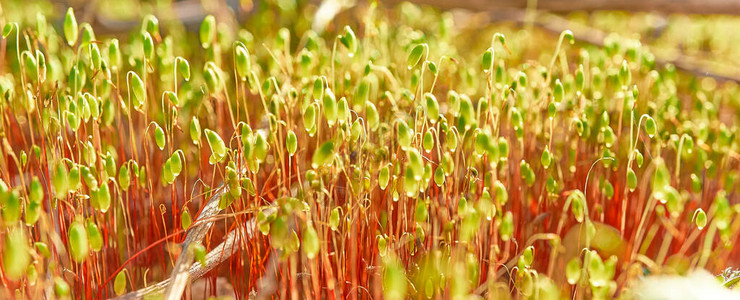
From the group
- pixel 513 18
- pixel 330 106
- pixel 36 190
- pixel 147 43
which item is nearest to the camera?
pixel 36 190

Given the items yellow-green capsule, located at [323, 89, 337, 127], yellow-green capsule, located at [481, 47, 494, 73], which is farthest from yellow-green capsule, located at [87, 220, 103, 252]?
yellow-green capsule, located at [481, 47, 494, 73]

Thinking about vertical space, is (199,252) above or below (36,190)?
below

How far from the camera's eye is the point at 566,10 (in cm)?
194

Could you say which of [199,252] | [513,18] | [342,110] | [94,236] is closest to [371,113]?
[342,110]

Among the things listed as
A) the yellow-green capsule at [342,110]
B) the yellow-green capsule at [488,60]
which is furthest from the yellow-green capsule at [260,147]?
the yellow-green capsule at [488,60]

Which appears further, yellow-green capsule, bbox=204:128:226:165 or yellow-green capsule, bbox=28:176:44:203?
yellow-green capsule, bbox=204:128:226:165

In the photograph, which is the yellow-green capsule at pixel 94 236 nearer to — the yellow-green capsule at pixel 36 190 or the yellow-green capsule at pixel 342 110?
the yellow-green capsule at pixel 36 190

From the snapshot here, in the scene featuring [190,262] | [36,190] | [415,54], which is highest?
[415,54]

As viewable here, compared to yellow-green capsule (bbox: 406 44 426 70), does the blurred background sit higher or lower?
lower

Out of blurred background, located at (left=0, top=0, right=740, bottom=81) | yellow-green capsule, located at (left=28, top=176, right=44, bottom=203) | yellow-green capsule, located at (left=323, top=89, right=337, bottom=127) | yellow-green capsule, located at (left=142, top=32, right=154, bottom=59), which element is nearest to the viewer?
yellow-green capsule, located at (left=28, top=176, right=44, bottom=203)

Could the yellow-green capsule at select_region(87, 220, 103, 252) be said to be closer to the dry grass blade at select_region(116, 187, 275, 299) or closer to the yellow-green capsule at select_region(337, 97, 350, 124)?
the dry grass blade at select_region(116, 187, 275, 299)

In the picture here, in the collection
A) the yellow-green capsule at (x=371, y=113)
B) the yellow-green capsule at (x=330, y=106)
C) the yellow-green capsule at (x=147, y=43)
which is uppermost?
the yellow-green capsule at (x=147, y=43)

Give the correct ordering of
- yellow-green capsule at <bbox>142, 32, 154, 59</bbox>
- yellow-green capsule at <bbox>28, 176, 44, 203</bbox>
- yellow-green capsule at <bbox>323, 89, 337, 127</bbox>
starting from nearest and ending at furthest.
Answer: yellow-green capsule at <bbox>28, 176, 44, 203</bbox> → yellow-green capsule at <bbox>323, 89, 337, 127</bbox> → yellow-green capsule at <bbox>142, 32, 154, 59</bbox>

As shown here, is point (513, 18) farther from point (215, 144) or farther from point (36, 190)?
point (36, 190)
